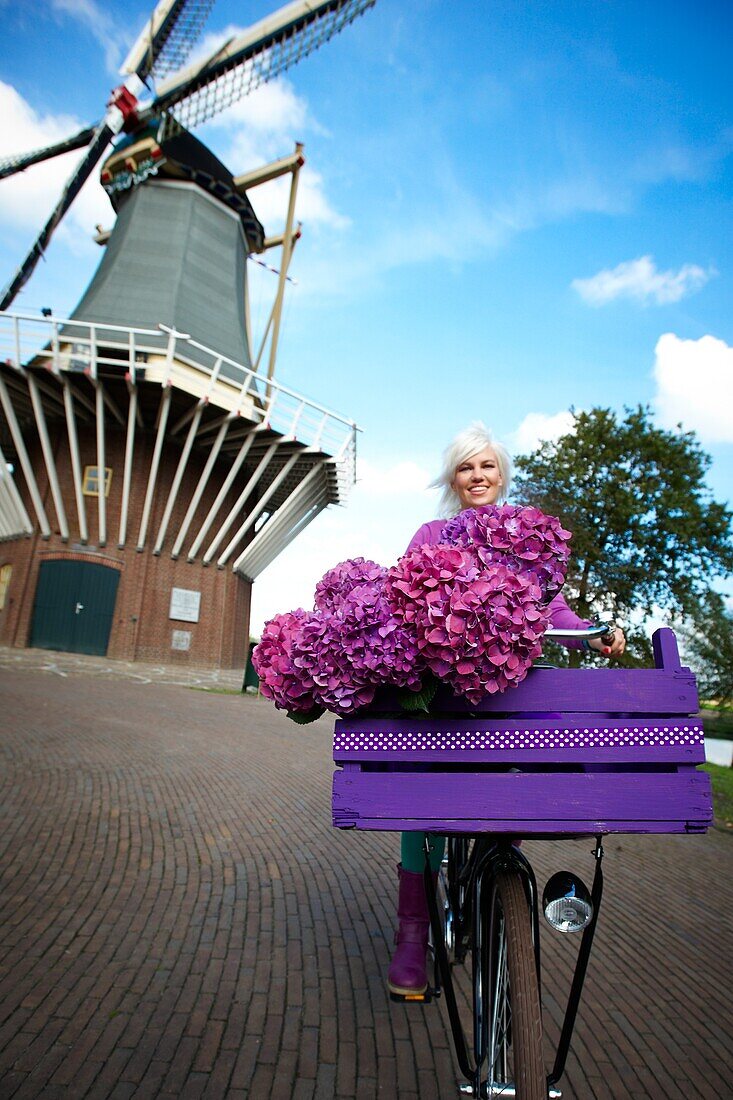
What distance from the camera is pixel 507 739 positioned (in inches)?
67.9

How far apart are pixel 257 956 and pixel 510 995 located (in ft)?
5.79

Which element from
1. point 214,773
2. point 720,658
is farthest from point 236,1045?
point 720,658

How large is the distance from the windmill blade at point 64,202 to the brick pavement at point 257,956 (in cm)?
2640

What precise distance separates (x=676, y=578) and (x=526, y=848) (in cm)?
1702

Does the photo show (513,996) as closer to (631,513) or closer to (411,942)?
(411,942)

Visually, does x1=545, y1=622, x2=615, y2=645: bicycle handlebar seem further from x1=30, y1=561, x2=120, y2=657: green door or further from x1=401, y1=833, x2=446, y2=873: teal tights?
x1=30, y1=561, x2=120, y2=657: green door

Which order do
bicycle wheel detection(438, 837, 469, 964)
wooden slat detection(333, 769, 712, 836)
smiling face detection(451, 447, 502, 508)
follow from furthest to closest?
smiling face detection(451, 447, 502, 508), bicycle wheel detection(438, 837, 469, 964), wooden slat detection(333, 769, 712, 836)

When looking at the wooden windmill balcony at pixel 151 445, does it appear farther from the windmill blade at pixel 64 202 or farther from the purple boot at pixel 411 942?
the purple boot at pixel 411 942

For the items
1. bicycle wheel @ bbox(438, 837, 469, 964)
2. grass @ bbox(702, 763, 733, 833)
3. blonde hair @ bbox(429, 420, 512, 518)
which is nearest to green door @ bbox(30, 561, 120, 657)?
grass @ bbox(702, 763, 733, 833)

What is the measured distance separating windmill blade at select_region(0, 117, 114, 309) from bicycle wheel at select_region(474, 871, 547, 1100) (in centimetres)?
2964

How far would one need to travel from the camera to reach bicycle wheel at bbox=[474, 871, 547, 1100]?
5.12 ft

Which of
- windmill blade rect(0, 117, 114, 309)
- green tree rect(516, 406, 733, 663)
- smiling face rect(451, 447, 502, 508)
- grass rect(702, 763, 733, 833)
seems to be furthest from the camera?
windmill blade rect(0, 117, 114, 309)

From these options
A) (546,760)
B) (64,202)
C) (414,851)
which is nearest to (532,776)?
(546,760)

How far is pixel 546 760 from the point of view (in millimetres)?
1705
